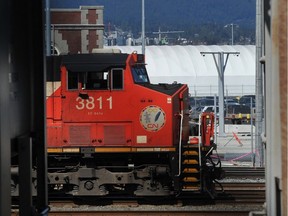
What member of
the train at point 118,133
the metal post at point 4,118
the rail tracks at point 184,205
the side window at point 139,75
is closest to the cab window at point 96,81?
the train at point 118,133

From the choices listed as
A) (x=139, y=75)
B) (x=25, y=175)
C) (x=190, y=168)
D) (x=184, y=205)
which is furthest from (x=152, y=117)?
(x=25, y=175)

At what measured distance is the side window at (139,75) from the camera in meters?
12.7

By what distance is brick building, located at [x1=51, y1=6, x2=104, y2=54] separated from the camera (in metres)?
30.2

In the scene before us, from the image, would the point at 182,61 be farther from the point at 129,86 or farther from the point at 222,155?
the point at 129,86

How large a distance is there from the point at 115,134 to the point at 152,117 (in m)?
0.86

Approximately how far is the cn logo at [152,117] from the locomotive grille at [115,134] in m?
0.48

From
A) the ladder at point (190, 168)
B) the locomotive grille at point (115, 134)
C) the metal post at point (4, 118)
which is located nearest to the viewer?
the metal post at point (4, 118)

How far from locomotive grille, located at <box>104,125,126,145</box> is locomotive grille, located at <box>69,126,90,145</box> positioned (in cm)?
40

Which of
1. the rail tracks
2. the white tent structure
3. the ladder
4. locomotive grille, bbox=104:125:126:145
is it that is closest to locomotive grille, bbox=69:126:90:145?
locomotive grille, bbox=104:125:126:145

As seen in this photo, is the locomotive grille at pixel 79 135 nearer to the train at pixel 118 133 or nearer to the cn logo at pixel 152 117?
the train at pixel 118 133

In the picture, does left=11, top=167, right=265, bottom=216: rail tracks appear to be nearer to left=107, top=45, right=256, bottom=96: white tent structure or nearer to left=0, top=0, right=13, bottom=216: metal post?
left=0, top=0, right=13, bottom=216: metal post

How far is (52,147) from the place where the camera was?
41.6ft

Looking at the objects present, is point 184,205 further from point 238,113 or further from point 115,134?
point 238,113

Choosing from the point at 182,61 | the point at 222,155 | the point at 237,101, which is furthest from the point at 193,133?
the point at 237,101
